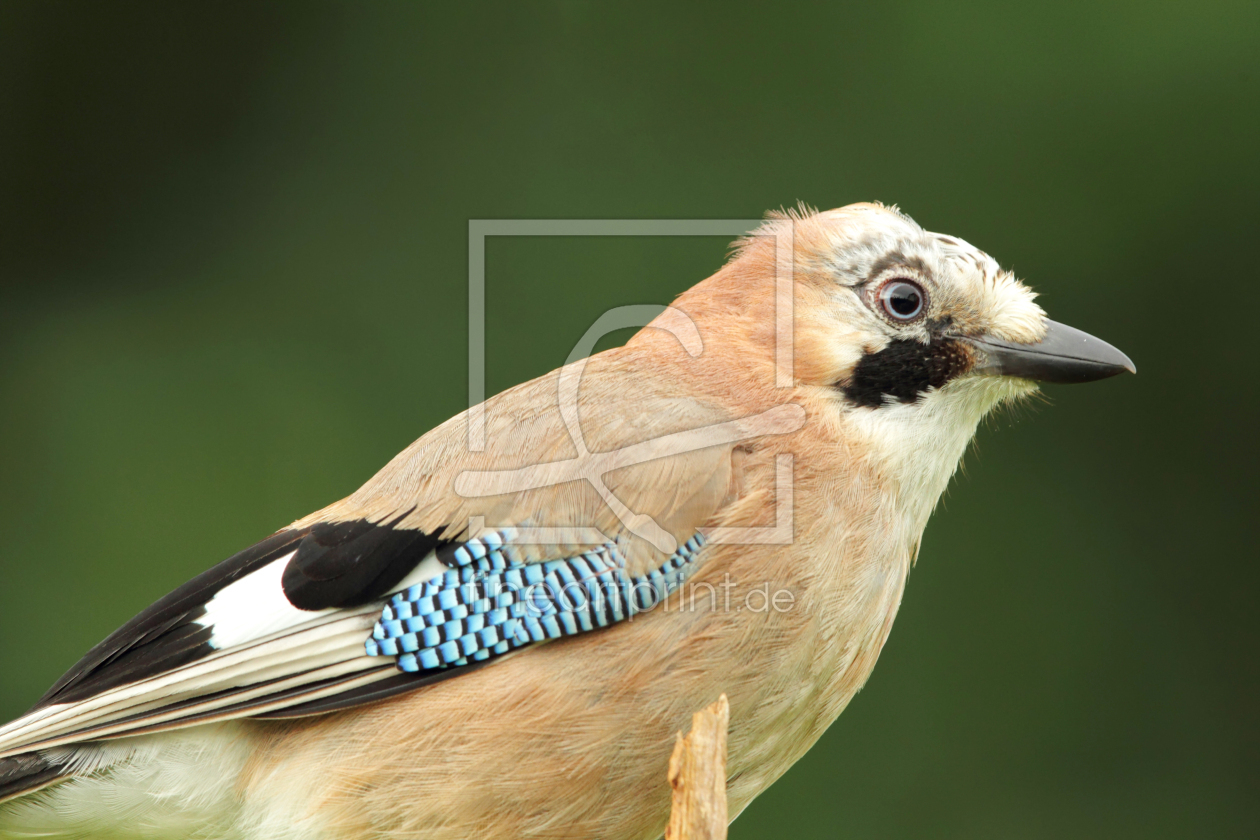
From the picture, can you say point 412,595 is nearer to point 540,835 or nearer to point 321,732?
point 321,732

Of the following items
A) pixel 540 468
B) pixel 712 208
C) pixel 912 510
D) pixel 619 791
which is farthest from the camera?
pixel 712 208

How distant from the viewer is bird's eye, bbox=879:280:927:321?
2730 millimetres

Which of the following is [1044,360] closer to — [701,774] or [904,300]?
[904,300]

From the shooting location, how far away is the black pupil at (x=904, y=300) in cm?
273

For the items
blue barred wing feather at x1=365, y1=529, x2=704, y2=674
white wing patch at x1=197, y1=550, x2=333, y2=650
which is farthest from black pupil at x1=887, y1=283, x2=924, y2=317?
white wing patch at x1=197, y1=550, x2=333, y2=650

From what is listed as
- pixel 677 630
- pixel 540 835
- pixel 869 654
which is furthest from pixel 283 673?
pixel 869 654

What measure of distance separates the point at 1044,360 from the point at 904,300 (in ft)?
1.08

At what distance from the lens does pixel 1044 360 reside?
2.73 metres

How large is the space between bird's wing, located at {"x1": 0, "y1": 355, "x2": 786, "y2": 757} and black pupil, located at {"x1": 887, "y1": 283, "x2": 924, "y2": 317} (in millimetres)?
422

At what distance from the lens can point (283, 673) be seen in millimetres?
Answer: 2387

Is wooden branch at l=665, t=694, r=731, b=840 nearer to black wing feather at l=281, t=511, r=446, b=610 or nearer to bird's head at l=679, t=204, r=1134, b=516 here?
black wing feather at l=281, t=511, r=446, b=610

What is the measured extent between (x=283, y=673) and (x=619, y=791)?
668 millimetres

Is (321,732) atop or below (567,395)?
below

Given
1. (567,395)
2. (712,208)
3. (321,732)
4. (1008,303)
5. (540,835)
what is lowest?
(540,835)
